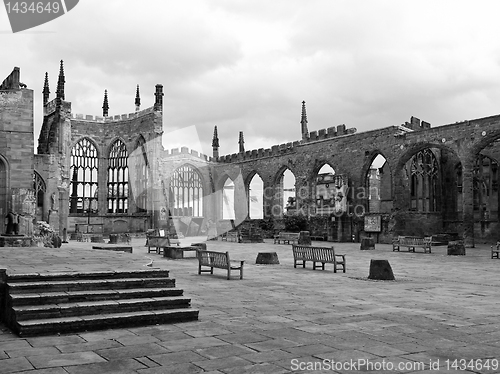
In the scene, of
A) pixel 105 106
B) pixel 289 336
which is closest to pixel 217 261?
pixel 289 336

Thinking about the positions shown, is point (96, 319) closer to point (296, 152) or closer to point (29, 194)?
point (29, 194)

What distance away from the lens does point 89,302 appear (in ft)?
20.9

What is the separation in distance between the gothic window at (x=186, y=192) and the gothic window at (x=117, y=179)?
436 cm

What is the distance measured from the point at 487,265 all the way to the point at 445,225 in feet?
49.3

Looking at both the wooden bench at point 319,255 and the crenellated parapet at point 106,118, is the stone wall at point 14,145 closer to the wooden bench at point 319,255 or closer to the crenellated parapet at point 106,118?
the wooden bench at point 319,255

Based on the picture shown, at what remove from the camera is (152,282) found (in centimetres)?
722

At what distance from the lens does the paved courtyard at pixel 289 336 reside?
4.37m

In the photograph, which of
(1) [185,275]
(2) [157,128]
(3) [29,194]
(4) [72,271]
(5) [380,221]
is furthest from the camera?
(2) [157,128]

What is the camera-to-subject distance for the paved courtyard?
4367 millimetres

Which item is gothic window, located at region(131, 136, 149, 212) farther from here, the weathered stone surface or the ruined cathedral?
the weathered stone surface

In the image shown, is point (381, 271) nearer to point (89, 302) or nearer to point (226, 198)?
point (89, 302)

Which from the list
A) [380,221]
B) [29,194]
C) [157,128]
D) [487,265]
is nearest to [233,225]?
[157,128]

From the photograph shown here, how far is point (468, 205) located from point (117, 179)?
96.8 feet

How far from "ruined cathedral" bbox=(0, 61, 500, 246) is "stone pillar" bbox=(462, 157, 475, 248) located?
0.05 metres
